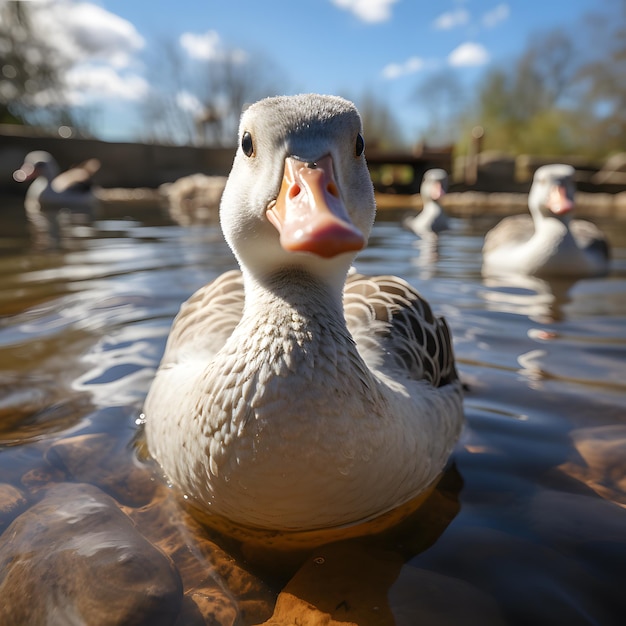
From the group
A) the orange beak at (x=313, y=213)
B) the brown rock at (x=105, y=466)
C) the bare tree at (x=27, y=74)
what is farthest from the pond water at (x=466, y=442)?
the bare tree at (x=27, y=74)

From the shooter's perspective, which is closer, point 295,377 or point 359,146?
point 295,377

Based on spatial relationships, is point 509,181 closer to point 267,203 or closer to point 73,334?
point 73,334

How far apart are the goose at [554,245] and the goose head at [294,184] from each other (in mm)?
5462

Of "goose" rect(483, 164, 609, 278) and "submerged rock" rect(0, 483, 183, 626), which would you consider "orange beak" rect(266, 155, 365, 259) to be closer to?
"submerged rock" rect(0, 483, 183, 626)

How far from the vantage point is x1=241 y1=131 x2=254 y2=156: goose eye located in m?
2.02

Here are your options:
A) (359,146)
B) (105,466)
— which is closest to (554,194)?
(359,146)

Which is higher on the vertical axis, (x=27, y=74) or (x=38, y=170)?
(x=27, y=74)

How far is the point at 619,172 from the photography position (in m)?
23.6

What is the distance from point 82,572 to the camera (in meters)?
1.97

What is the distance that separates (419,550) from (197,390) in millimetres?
993

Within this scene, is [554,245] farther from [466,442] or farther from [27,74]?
[27,74]

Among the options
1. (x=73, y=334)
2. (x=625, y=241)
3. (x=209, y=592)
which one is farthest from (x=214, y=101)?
(x=209, y=592)

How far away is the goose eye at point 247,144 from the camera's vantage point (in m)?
2.02

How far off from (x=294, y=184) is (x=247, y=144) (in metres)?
0.42
